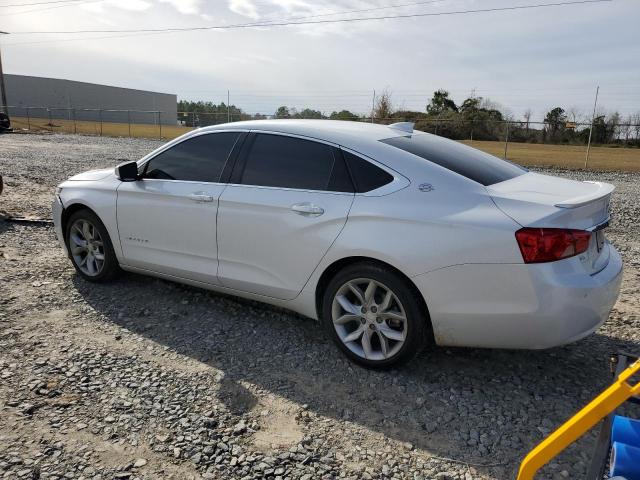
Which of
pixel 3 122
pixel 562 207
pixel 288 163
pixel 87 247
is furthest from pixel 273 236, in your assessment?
pixel 3 122

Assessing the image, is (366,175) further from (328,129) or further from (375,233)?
(328,129)

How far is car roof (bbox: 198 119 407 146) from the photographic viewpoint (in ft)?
11.9

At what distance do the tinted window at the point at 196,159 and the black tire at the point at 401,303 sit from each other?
1.40m

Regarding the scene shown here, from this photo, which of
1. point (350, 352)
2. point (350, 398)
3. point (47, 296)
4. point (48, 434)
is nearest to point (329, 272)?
point (350, 352)

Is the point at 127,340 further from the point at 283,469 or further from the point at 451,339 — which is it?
the point at 451,339

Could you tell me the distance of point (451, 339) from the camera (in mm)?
3137

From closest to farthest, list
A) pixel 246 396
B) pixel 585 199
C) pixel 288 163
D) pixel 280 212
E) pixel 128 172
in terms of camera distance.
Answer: pixel 585 199, pixel 246 396, pixel 280 212, pixel 288 163, pixel 128 172

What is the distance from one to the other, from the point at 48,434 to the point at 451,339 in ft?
7.60

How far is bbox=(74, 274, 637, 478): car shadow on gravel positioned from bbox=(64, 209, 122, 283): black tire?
42 cm

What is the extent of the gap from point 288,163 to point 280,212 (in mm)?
401

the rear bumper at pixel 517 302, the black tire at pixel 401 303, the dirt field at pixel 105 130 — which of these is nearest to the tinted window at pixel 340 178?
the black tire at pixel 401 303

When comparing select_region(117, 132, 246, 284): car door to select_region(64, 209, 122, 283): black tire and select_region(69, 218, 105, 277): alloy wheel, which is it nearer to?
select_region(64, 209, 122, 283): black tire

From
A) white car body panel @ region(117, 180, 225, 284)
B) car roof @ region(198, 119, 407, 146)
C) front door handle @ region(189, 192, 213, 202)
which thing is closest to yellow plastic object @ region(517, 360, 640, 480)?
car roof @ region(198, 119, 407, 146)

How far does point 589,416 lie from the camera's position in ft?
5.57
